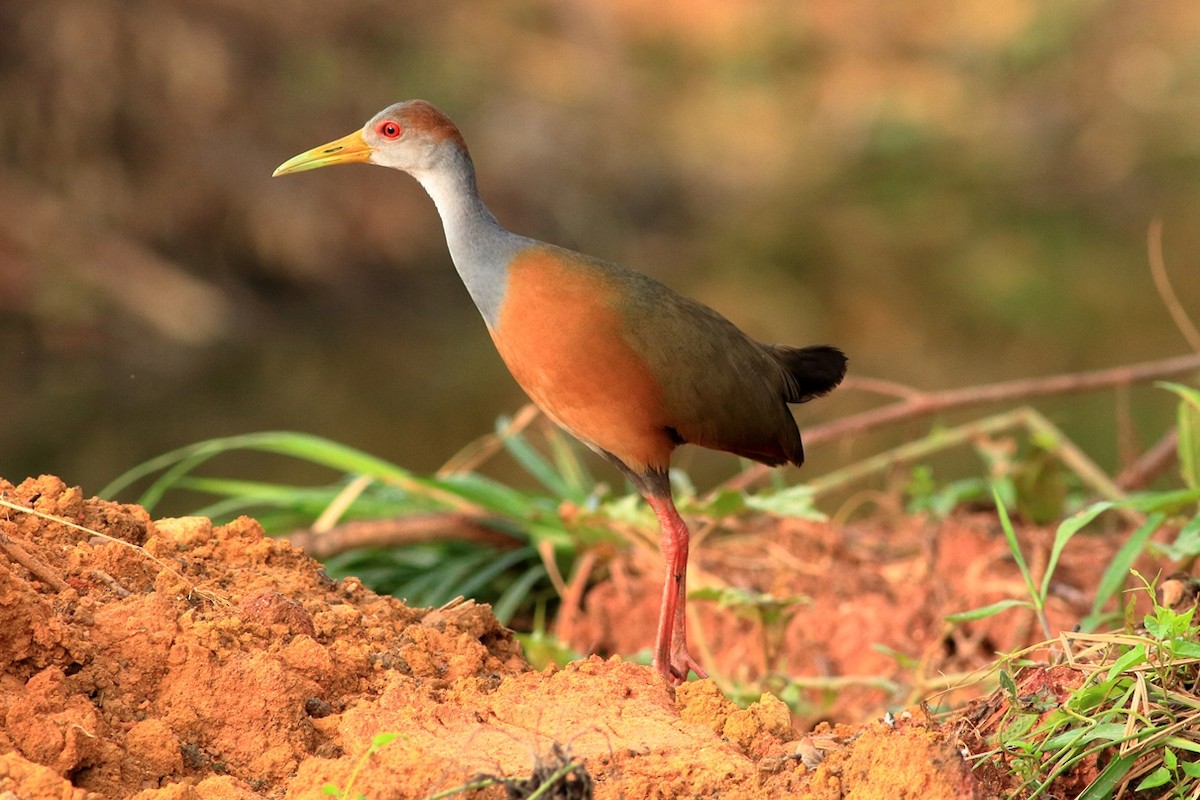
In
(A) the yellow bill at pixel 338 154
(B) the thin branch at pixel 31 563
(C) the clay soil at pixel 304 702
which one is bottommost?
(C) the clay soil at pixel 304 702

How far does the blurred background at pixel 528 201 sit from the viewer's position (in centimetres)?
874

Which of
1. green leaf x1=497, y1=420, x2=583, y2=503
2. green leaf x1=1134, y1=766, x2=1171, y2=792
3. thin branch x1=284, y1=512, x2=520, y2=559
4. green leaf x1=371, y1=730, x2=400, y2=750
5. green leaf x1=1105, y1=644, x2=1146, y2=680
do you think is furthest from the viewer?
green leaf x1=497, y1=420, x2=583, y2=503

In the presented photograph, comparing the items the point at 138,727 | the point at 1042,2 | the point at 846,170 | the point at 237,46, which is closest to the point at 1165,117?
the point at 1042,2

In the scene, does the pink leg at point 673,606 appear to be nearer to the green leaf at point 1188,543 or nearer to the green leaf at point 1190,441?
the green leaf at point 1188,543

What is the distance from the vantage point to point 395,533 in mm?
4734

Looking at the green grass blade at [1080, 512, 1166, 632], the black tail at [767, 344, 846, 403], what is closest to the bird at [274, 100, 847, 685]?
the black tail at [767, 344, 846, 403]

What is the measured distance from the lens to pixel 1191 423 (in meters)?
3.81

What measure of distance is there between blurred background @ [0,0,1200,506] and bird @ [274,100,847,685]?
4036 mm

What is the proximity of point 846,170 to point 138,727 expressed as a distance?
1378cm

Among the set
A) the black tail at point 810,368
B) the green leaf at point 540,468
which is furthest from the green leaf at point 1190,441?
the green leaf at point 540,468

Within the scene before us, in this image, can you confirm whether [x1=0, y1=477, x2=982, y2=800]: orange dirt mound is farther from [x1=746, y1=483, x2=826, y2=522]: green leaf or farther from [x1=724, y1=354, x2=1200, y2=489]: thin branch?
[x1=724, y1=354, x2=1200, y2=489]: thin branch

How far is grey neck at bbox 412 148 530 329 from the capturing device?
2.99 meters

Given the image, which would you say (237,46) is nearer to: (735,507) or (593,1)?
(593,1)

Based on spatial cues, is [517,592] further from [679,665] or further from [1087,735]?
[1087,735]
